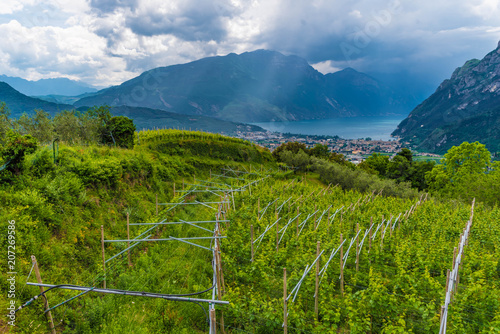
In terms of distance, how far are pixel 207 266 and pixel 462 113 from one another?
184305 millimetres

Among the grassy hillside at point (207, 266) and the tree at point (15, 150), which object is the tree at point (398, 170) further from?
the tree at point (15, 150)

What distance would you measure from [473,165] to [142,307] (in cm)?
3928

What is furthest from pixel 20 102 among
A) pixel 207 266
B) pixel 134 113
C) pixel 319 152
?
pixel 207 266

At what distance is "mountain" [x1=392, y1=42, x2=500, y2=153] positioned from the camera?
11362 centimetres

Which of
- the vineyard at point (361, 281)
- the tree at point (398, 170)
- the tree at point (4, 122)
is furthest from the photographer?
the tree at point (398, 170)

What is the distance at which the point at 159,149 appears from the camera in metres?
27.5

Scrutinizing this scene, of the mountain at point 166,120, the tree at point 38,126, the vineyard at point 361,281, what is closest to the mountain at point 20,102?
the mountain at point 166,120

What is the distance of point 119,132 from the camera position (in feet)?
74.3

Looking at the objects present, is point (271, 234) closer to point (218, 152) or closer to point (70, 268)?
point (70, 268)

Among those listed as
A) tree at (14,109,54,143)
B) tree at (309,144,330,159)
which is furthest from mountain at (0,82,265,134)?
tree at (14,109,54,143)

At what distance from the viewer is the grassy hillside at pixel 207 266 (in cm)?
623

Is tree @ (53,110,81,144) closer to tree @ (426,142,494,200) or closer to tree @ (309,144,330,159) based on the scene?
tree @ (309,144,330,159)

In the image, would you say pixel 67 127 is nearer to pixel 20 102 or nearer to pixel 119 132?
pixel 119 132

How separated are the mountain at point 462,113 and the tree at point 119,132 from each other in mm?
124462
